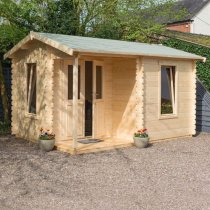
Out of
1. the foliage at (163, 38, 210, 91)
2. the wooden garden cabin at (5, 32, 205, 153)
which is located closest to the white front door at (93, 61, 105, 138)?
the wooden garden cabin at (5, 32, 205, 153)

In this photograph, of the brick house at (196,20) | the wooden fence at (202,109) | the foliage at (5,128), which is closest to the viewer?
the foliage at (5,128)

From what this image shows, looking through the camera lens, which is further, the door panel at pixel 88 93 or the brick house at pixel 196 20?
the brick house at pixel 196 20

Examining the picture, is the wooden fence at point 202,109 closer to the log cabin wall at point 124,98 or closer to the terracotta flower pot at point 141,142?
the log cabin wall at point 124,98

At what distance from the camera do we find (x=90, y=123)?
37.5ft

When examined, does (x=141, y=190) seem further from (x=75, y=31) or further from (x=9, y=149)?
(x=75, y=31)

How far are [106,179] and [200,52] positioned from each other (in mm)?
10591

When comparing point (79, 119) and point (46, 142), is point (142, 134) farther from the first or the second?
point (46, 142)

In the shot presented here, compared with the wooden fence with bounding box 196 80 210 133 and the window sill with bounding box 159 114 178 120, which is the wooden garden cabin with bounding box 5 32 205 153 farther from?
the wooden fence with bounding box 196 80 210 133

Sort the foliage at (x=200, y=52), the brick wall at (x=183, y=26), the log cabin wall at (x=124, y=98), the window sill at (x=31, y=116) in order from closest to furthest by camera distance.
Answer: the window sill at (x=31, y=116) < the log cabin wall at (x=124, y=98) < the foliage at (x=200, y=52) < the brick wall at (x=183, y=26)

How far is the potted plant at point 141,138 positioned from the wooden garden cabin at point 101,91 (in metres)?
0.26

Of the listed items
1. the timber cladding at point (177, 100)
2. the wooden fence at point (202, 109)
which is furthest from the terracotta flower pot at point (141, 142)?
the wooden fence at point (202, 109)

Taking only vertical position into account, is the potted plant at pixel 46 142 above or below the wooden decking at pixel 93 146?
above

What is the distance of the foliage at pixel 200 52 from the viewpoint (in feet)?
52.3

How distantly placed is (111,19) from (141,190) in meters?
12.6
